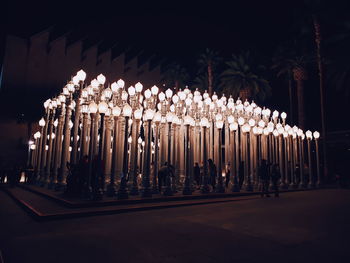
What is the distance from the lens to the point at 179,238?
5.27 m

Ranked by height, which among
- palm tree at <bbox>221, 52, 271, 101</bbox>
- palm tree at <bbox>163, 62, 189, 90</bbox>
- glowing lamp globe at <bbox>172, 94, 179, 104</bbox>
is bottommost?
glowing lamp globe at <bbox>172, 94, 179, 104</bbox>

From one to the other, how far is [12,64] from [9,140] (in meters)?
9.07

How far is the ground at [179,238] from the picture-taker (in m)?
4.18

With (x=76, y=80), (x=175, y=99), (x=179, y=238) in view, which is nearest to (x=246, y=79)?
(x=175, y=99)

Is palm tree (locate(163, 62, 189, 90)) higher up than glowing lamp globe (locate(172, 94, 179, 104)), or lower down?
higher up

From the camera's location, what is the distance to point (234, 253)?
434 centimetres

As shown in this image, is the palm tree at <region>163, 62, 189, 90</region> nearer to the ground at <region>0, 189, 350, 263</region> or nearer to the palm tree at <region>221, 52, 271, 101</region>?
the palm tree at <region>221, 52, 271, 101</region>

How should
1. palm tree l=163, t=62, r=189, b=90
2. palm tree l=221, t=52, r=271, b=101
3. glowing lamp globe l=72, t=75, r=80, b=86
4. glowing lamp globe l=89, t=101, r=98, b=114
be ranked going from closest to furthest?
glowing lamp globe l=89, t=101, r=98, b=114 → glowing lamp globe l=72, t=75, r=80, b=86 → palm tree l=221, t=52, r=271, b=101 → palm tree l=163, t=62, r=189, b=90

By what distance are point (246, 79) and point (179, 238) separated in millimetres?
32517

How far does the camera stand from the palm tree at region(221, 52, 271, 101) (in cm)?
3453

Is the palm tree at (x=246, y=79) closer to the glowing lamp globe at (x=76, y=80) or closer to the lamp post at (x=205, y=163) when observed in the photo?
the lamp post at (x=205, y=163)

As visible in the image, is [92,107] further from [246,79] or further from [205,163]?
[246,79]

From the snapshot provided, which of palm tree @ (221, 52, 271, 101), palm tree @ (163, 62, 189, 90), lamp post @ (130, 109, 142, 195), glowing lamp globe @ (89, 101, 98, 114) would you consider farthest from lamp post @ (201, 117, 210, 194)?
palm tree @ (163, 62, 189, 90)

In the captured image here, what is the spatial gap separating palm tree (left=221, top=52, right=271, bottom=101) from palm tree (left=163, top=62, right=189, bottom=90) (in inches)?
444
